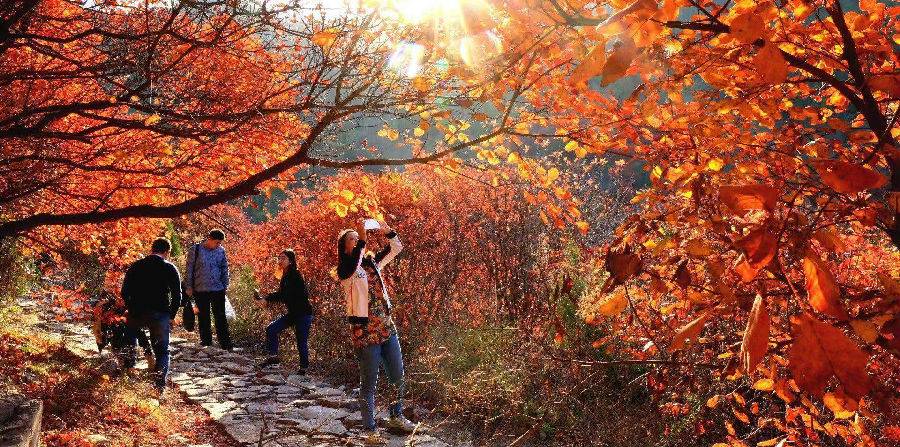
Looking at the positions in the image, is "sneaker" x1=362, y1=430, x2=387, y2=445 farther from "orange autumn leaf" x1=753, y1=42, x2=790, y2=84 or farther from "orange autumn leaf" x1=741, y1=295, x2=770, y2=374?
"orange autumn leaf" x1=753, y1=42, x2=790, y2=84

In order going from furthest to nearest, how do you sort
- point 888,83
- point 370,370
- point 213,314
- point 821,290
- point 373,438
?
1. point 213,314
2. point 370,370
3. point 373,438
4. point 888,83
5. point 821,290

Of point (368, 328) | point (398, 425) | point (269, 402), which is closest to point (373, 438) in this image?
point (398, 425)

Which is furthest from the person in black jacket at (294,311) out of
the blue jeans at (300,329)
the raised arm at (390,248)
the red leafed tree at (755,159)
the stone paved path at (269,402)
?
the red leafed tree at (755,159)

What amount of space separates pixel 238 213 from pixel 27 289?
70.4 feet

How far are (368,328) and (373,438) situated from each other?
1.00m

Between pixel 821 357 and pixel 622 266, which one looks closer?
pixel 821 357

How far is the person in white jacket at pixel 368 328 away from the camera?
19.3 feet

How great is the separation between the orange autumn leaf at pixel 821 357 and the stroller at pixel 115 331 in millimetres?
7864

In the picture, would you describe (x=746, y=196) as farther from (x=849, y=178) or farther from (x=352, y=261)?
(x=352, y=261)

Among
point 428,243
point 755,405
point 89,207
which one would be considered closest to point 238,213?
point 428,243

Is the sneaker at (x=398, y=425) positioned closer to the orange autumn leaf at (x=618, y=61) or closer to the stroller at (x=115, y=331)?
the stroller at (x=115, y=331)

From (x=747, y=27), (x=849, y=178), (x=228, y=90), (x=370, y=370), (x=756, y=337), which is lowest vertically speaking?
(x=370, y=370)

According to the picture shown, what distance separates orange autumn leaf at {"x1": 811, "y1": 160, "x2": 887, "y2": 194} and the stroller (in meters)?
7.91

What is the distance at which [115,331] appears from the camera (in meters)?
8.91
